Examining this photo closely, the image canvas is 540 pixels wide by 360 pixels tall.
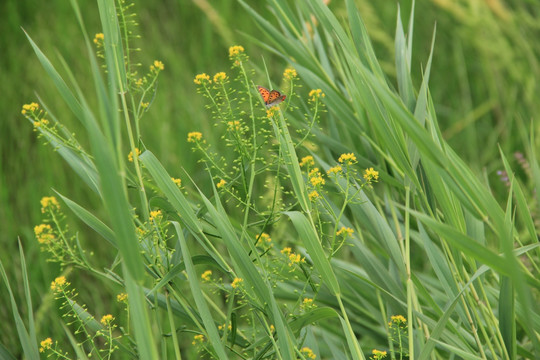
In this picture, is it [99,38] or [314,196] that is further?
[99,38]

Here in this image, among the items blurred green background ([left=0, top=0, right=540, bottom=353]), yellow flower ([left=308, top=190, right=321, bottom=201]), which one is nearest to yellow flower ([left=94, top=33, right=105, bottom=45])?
yellow flower ([left=308, top=190, right=321, bottom=201])

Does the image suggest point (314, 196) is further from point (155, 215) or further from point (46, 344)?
point (46, 344)

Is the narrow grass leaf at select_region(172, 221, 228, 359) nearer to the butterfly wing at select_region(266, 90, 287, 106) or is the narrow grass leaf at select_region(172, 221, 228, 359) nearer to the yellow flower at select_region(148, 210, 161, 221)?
the yellow flower at select_region(148, 210, 161, 221)

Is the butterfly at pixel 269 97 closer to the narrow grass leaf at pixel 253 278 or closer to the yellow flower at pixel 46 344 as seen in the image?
the narrow grass leaf at pixel 253 278

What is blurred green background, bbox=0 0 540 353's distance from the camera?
176cm

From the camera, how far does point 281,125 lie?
0.80 m

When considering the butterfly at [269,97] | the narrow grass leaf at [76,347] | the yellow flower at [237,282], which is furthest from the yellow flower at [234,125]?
the narrow grass leaf at [76,347]

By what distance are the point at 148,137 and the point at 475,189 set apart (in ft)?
4.21

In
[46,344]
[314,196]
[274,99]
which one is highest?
[274,99]

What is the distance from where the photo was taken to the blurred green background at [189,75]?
1.76 m

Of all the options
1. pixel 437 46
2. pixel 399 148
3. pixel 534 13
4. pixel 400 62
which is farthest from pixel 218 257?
pixel 534 13

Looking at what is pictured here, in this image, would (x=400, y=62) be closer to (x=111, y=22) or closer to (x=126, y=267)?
(x=111, y=22)

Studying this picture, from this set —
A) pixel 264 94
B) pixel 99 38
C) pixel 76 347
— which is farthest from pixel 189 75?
pixel 76 347

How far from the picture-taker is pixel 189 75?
2.13 m
